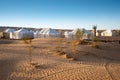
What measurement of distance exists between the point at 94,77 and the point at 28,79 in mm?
3658

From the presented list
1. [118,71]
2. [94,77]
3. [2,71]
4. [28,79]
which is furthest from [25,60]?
[118,71]

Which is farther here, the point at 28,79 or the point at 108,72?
the point at 108,72

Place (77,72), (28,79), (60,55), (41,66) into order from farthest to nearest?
1. (60,55)
2. (41,66)
3. (77,72)
4. (28,79)

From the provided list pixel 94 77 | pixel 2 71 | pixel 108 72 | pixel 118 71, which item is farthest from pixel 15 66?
pixel 118 71

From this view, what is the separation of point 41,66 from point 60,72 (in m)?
1.62

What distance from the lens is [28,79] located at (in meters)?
10.7

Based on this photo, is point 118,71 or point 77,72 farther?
point 118,71

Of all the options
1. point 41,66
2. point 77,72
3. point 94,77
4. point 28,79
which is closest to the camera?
point 28,79

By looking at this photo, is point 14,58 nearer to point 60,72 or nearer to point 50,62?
point 50,62

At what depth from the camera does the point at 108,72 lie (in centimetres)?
1270

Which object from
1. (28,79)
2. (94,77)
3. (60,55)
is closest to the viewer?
(28,79)

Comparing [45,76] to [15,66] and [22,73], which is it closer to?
[22,73]

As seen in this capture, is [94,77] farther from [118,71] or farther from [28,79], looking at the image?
[28,79]

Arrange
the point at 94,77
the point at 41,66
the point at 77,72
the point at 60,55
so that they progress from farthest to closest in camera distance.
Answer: the point at 60,55, the point at 41,66, the point at 77,72, the point at 94,77
